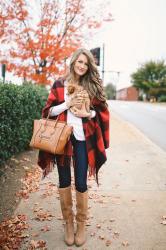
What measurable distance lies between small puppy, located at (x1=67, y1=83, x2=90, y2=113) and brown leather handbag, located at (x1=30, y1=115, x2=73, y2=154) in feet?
0.84

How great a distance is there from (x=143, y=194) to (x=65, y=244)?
6.87 ft

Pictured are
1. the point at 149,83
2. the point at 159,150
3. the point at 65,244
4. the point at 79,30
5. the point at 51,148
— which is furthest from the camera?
the point at 149,83

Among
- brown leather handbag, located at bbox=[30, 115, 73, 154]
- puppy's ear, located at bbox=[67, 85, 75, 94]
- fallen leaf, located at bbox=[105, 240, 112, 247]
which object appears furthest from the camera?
fallen leaf, located at bbox=[105, 240, 112, 247]

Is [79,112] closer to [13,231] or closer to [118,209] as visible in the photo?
Answer: [13,231]

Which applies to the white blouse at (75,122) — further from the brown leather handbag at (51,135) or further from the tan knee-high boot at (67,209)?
the tan knee-high boot at (67,209)

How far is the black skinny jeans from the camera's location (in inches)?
154

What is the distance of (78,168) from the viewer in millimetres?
3943

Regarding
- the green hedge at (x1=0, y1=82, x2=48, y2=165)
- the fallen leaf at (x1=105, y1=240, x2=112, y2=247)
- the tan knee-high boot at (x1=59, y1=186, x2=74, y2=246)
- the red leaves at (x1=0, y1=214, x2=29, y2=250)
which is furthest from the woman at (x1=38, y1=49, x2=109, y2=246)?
the green hedge at (x1=0, y1=82, x2=48, y2=165)

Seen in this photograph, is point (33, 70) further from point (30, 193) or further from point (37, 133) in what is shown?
point (37, 133)

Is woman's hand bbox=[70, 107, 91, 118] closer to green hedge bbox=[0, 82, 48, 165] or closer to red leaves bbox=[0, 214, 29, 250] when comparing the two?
red leaves bbox=[0, 214, 29, 250]

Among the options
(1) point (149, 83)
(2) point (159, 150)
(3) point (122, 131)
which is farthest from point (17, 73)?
(1) point (149, 83)

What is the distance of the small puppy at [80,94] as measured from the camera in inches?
148

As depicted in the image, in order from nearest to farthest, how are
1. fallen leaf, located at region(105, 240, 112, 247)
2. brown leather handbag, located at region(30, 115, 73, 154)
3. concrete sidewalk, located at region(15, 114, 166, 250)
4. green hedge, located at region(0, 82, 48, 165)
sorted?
brown leather handbag, located at region(30, 115, 73, 154), fallen leaf, located at region(105, 240, 112, 247), concrete sidewalk, located at region(15, 114, 166, 250), green hedge, located at region(0, 82, 48, 165)

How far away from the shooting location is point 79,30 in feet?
48.0
